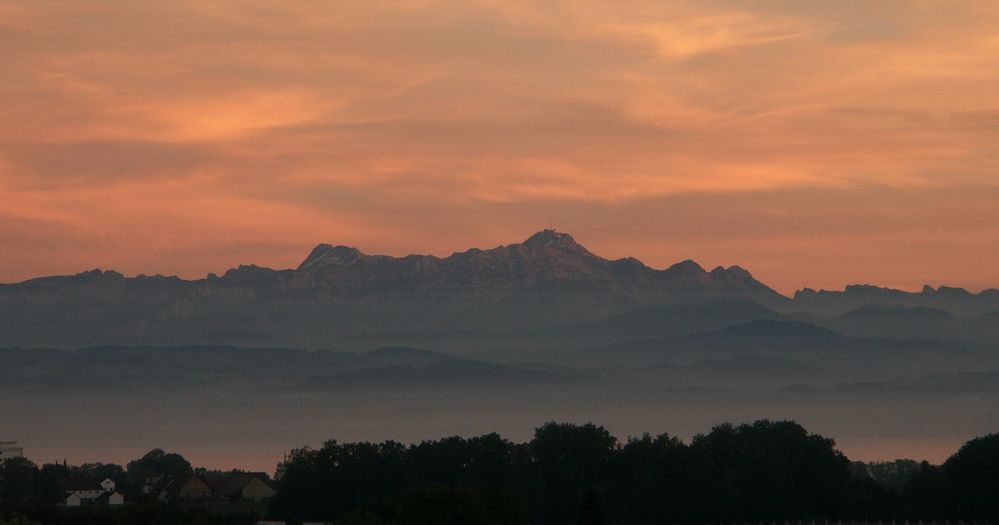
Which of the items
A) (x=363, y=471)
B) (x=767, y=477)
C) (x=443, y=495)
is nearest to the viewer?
(x=443, y=495)

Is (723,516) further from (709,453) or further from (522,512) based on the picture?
(522,512)

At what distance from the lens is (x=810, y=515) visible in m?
135

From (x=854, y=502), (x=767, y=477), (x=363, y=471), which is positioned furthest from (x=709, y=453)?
(x=363, y=471)

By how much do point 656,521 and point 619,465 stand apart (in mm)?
12437

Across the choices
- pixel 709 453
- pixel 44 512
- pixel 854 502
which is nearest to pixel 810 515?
pixel 854 502

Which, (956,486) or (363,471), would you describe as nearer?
(956,486)

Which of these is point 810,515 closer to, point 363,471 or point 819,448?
point 819,448

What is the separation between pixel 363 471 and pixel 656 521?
A: 25886 mm

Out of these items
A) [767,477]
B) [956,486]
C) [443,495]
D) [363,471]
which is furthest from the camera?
[363,471]

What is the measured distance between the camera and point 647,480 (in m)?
141

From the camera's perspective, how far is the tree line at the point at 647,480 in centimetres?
13012

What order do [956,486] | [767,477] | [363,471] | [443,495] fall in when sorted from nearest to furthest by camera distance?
[443,495] → [956,486] → [767,477] → [363,471]

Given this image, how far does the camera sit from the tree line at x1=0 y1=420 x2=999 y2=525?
5123 inches

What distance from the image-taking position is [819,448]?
14750 centimetres
